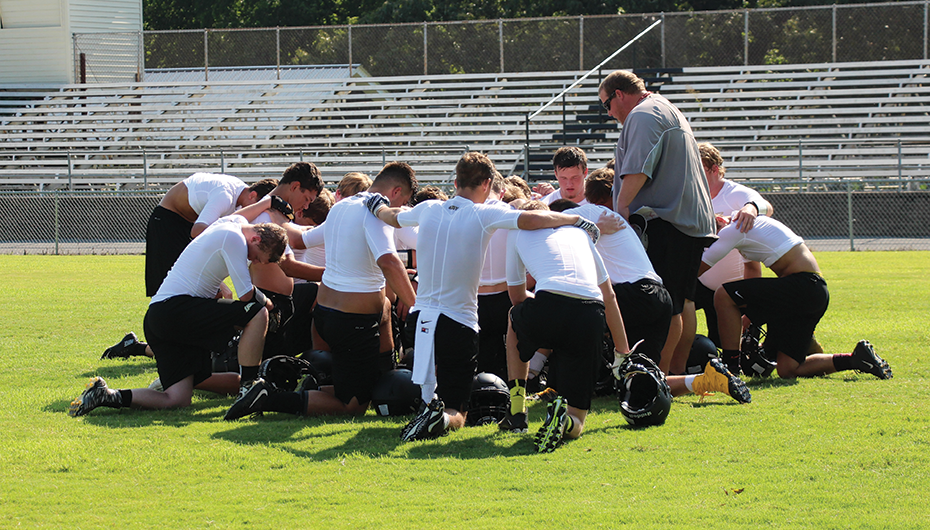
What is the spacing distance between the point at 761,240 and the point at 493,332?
211 cm

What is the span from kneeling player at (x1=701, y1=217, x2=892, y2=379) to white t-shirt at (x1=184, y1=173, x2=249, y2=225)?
3.89m

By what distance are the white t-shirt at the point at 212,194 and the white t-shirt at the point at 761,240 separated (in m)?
3.90

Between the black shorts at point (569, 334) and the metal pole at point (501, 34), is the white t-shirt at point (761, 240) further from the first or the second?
the metal pole at point (501, 34)

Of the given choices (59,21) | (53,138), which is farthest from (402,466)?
(59,21)

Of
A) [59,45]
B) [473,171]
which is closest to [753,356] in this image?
[473,171]

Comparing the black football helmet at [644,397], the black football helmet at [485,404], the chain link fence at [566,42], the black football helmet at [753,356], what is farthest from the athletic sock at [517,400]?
the chain link fence at [566,42]

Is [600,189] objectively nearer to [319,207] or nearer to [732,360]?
[732,360]

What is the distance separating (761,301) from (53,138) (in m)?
25.1

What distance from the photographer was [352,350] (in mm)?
5680

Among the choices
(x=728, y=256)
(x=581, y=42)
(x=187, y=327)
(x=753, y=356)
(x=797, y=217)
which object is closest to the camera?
(x=187, y=327)

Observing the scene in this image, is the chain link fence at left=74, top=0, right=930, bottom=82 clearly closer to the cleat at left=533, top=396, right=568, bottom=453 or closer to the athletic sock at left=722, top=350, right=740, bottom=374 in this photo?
the athletic sock at left=722, top=350, right=740, bottom=374

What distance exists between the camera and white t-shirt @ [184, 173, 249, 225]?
7.26 meters

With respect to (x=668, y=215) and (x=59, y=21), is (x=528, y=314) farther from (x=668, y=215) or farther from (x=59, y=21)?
(x=59, y=21)

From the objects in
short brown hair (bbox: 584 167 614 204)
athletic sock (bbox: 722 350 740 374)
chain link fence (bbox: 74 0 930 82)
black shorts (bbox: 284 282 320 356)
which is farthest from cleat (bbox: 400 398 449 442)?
chain link fence (bbox: 74 0 930 82)
